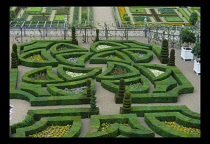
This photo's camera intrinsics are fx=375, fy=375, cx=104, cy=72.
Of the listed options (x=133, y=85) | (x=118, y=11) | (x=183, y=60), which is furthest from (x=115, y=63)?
(x=118, y=11)

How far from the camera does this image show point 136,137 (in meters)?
23.2

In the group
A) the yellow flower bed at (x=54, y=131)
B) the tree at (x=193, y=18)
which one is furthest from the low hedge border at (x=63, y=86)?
the tree at (x=193, y=18)

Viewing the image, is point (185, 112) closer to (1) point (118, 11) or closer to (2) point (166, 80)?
(2) point (166, 80)

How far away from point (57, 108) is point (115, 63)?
9.51m

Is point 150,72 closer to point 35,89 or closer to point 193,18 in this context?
point 35,89

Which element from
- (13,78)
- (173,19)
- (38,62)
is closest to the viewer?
(13,78)

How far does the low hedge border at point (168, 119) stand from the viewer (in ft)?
77.1

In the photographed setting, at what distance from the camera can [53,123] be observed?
82.3 ft

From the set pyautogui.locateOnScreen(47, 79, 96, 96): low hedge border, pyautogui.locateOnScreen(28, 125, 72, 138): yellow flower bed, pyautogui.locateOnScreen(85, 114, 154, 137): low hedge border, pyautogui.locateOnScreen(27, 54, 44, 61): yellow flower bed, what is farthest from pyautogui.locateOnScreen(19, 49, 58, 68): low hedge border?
pyautogui.locateOnScreen(28, 125, 72, 138): yellow flower bed

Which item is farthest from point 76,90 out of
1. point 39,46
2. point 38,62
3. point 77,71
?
point 39,46

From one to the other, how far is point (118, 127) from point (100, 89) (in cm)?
710

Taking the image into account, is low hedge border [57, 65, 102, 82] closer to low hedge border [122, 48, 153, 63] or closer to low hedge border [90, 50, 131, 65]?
low hedge border [90, 50, 131, 65]

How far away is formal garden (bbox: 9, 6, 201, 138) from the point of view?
24.4m

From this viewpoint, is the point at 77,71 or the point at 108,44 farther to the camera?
the point at 108,44
